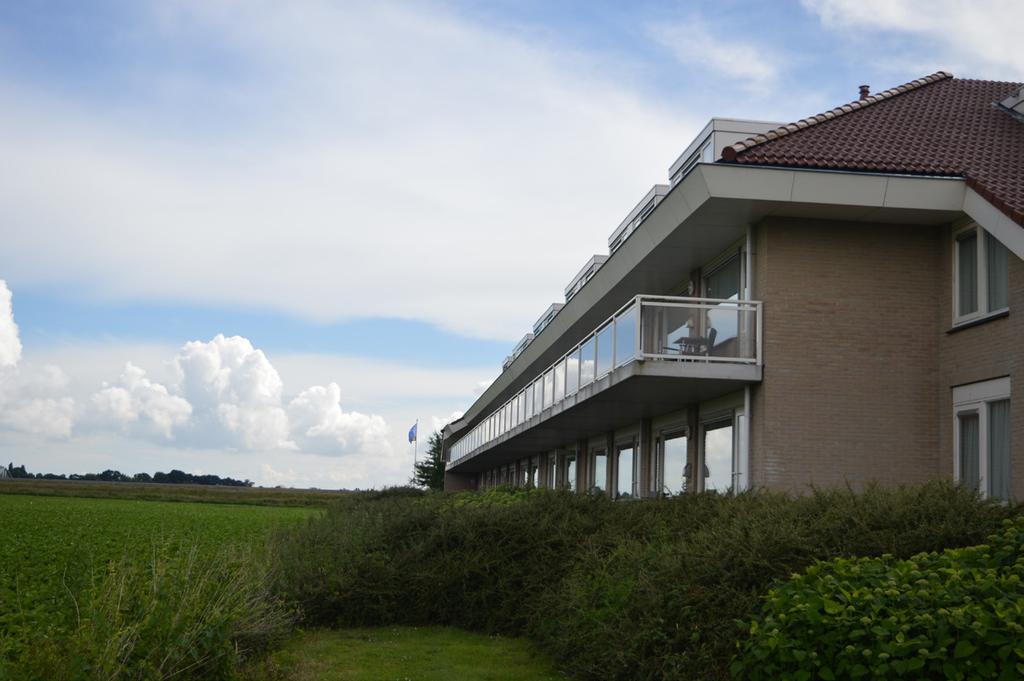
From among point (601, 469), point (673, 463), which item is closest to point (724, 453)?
point (673, 463)

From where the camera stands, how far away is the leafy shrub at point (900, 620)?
734 centimetres

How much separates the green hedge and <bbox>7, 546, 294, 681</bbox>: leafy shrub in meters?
2.73

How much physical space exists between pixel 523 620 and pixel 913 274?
8183 millimetres

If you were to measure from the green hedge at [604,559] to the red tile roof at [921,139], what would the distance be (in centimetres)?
542

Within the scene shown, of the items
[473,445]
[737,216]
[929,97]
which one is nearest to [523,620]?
[737,216]

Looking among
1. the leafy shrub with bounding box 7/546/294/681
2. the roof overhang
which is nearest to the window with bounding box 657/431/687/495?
the roof overhang

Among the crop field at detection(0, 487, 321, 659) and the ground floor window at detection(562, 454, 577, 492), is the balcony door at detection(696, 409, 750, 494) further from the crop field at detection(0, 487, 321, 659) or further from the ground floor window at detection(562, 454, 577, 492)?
the ground floor window at detection(562, 454, 577, 492)

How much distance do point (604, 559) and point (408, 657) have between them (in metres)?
2.62

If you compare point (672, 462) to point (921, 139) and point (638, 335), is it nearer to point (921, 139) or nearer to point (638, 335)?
point (638, 335)

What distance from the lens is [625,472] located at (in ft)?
86.6

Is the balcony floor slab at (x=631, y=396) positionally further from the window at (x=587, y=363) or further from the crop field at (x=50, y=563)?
the crop field at (x=50, y=563)

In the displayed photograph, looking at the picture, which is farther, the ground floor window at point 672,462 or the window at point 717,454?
the ground floor window at point 672,462

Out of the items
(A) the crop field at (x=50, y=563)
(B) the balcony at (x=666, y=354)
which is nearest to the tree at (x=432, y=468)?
(A) the crop field at (x=50, y=563)

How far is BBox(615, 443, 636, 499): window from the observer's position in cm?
2522
